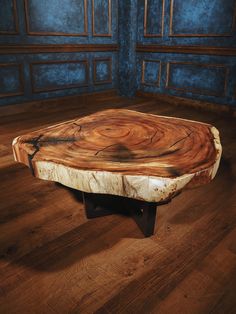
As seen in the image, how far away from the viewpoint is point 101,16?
4.23 metres

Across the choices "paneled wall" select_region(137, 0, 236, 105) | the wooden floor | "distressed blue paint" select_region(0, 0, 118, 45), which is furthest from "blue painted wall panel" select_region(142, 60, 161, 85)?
the wooden floor

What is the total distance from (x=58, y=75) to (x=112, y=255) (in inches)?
133

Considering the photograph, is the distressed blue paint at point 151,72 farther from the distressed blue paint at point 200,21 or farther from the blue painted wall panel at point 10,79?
the blue painted wall panel at point 10,79

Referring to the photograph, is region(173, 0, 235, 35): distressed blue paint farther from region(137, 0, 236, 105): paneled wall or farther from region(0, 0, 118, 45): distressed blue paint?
region(0, 0, 118, 45): distressed blue paint

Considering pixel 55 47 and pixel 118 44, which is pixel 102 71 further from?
pixel 55 47

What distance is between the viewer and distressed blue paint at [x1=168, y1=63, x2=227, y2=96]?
144 inches

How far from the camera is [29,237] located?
135 cm

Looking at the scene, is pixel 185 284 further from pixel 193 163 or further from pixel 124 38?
pixel 124 38

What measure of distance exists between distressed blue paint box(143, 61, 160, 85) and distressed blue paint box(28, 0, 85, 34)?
47.3 inches

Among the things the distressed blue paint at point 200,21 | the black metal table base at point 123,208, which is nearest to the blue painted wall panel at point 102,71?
the distressed blue paint at point 200,21

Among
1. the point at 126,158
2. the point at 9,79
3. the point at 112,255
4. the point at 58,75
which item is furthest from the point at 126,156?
the point at 58,75

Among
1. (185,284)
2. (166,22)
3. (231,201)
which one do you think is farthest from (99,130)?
(166,22)

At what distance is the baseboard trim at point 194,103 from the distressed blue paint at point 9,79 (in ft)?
7.01

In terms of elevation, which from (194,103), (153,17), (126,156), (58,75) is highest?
(153,17)
